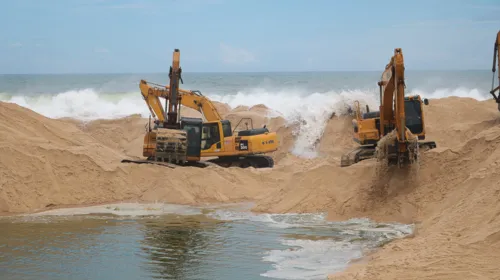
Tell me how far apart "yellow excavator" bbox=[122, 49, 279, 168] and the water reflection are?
13.8 feet

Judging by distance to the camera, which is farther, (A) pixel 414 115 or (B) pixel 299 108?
(B) pixel 299 108

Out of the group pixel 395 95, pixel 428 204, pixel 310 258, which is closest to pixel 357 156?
pixel 395 95

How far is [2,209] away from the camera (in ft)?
52.0

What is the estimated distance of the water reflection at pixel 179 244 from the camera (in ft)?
36.4

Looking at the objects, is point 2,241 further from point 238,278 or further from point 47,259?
point 238,278

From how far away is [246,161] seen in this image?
21.9 meters

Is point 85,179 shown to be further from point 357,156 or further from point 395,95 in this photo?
point 395,95

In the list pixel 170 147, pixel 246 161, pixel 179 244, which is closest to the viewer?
pixel 179 244

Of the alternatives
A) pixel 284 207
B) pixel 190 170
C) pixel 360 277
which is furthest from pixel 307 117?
pixel 360 277

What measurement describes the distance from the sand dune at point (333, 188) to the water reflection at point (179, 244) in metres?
1.83

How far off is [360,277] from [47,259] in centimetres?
486

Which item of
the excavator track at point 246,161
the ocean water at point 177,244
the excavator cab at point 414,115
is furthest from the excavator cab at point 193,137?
the excavator cab at point 414,115

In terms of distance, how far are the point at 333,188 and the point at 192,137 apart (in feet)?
19.3

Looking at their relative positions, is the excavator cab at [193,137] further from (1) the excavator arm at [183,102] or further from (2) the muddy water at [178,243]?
(2) the muddy water at [178,243]
